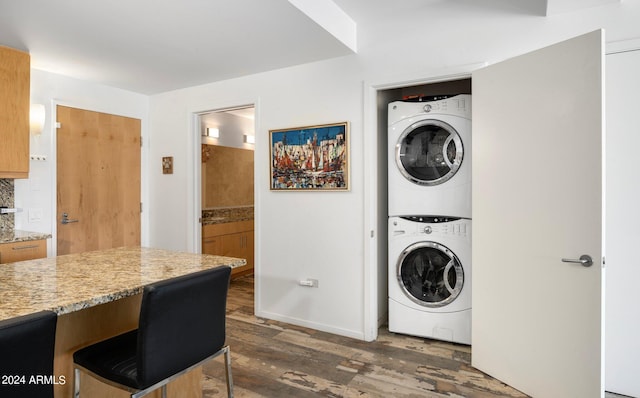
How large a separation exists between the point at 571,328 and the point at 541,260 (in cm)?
38

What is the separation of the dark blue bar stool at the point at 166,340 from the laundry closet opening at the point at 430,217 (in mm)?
1802

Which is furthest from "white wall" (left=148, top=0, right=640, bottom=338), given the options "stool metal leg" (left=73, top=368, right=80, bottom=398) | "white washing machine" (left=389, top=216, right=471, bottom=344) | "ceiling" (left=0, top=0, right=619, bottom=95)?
"stool metal leg" (left=73, top=368, right=80, bottom=398)

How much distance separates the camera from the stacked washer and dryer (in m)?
2.75

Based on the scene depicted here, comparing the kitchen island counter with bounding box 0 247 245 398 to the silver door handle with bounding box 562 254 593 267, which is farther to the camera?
the silver door handle with bounding box 562 254 593 267

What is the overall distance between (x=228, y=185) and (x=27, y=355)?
14.4 feet

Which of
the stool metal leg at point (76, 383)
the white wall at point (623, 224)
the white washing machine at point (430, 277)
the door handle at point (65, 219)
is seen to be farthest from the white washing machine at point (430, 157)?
the door handle at point (65, 219)

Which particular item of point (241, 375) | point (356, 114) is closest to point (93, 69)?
point (356, 114)

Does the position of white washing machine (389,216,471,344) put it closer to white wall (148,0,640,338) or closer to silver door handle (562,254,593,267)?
white wall (148,0,640,338)

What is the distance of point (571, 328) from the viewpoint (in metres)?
1.96

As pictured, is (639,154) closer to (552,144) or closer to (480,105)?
(552,144)

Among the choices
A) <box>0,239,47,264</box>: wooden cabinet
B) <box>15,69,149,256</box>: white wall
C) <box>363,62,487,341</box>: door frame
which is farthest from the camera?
<box>15,69,149,256</box>: white wall

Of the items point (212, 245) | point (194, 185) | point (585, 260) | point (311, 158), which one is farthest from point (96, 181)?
point (585, 260)

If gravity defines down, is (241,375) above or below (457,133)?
below

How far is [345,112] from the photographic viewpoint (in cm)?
302
